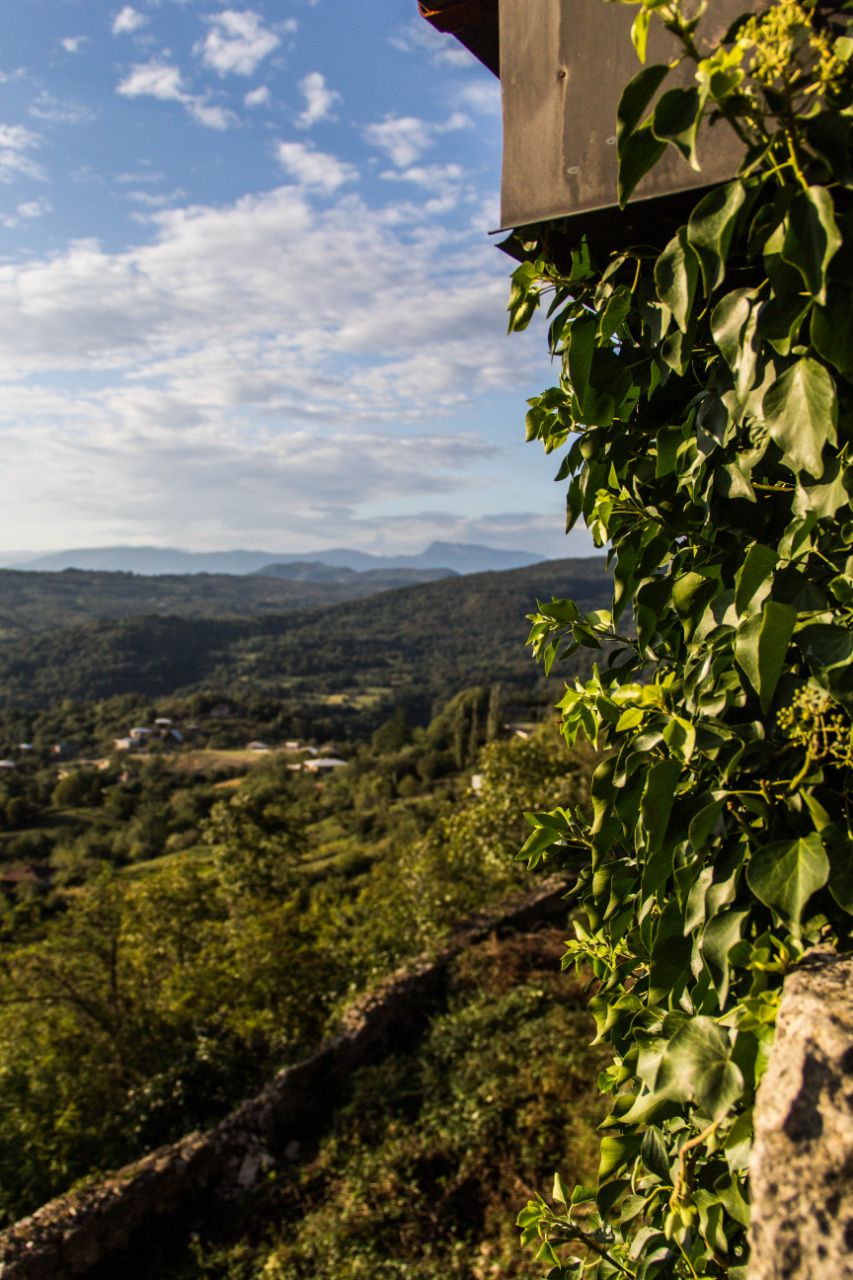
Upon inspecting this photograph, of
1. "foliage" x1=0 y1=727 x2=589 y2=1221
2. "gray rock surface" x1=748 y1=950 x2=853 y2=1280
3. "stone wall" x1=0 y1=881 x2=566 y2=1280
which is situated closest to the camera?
"gray rock surface" x1=748 y1=950 x2=853 y2=1280

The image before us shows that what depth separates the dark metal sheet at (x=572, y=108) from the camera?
1.46 meters

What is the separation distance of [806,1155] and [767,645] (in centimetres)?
57

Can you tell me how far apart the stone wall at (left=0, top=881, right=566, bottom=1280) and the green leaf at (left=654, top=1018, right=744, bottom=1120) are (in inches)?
209

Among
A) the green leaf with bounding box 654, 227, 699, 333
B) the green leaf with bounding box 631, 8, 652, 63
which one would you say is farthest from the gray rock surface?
the green leaf with bounding box 631, 8, 652, 63

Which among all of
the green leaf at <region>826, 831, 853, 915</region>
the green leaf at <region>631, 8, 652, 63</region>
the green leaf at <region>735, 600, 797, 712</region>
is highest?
the green leaf at <region>631, 8, 652, 63</region>

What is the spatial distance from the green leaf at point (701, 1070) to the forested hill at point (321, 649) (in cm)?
10594

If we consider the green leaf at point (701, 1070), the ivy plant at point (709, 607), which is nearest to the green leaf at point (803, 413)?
the ivy plant at point (709, 607)

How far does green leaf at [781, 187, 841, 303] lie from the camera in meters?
0.87

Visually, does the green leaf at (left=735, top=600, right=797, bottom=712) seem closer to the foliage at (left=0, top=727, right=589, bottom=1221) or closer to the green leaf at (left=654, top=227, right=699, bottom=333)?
the green leaf at (left=654, top=227, right=699, bottom=333)

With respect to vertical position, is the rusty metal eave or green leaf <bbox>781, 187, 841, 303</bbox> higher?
the rusty metal eave

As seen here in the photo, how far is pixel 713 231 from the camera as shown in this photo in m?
0.95

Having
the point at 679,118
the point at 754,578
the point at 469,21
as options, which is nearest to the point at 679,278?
the point at 679,118

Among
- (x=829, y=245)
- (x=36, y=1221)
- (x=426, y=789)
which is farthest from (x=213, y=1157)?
(x=426, y=789)

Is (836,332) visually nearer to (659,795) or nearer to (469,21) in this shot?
(659,795)
